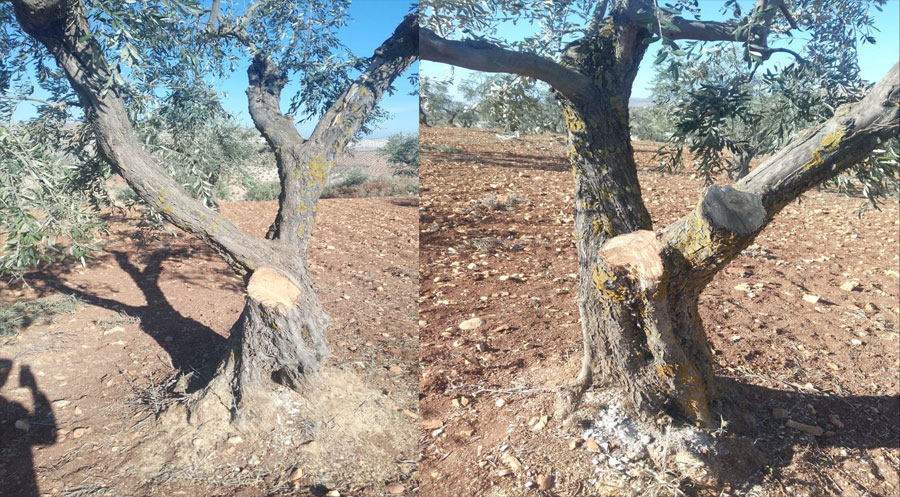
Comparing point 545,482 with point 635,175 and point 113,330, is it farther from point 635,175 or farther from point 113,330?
point 113,330

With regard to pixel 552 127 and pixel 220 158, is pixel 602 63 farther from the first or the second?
pixel 220 158

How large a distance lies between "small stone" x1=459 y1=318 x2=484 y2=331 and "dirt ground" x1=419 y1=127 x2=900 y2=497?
0.08 feet

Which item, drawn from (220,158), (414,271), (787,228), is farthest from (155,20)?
(787,228)

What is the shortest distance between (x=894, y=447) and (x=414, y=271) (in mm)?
4847

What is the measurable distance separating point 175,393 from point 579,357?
2828 mm

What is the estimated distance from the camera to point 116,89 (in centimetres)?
365

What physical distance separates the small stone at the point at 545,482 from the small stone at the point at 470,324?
5.32ft

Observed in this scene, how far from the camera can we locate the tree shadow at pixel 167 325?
4.68 m

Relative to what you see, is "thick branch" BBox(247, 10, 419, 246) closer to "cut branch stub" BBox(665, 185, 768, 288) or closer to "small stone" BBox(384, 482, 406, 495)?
"small stone" BBox(384, 482, 406, 495)

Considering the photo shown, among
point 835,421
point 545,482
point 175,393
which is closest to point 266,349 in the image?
point 175,393

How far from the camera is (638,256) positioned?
263cm

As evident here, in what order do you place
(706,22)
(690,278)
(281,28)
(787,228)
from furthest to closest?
(787,228) → (281,28) → (706,22) → (690,278)

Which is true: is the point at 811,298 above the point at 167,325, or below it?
above

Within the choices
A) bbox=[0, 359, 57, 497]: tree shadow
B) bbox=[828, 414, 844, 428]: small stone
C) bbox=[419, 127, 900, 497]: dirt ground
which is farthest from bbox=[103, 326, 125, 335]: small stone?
bbox=[828, 414, 844, 428]: small stone
